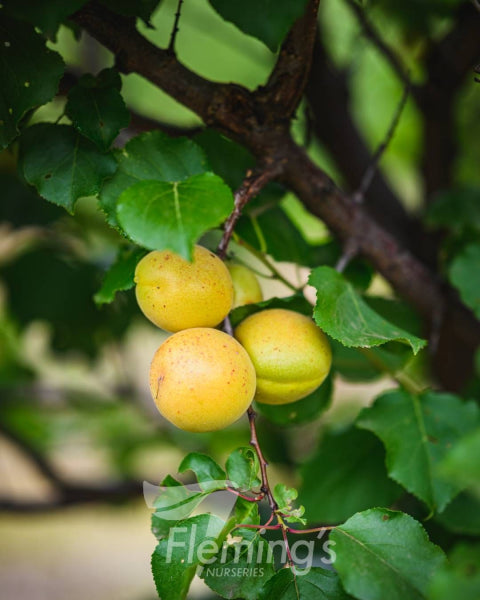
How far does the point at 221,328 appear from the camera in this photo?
665 mm

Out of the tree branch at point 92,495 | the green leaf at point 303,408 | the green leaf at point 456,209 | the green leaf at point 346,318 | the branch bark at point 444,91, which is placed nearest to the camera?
the green leaf at point 346,318

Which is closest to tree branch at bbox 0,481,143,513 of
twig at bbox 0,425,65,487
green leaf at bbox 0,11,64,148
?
twig at bbox 0,425,65,487

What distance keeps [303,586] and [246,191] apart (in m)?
0.40

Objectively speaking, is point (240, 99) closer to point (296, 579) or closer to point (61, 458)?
point (296, 579)

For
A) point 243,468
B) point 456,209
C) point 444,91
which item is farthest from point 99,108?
point 444,91

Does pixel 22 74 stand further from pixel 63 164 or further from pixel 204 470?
pixel 204 470

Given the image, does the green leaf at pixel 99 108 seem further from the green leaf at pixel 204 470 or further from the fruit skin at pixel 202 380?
the green leaf at pixel 204 470

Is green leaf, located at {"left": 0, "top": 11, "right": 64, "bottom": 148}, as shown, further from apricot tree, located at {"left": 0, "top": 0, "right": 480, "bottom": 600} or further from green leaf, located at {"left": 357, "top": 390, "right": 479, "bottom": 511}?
green leaf, located at {"left": 357, "top": 390, "right": 479, "bottom": 511}

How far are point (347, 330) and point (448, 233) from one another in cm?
80

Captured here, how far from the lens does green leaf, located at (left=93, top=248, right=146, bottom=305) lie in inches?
26.6

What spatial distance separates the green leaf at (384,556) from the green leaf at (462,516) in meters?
0.41

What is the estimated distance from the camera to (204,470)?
63 cm

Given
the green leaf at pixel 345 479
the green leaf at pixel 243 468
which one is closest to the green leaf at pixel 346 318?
the green leaf at pixel 243 468

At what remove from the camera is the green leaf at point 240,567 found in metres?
0.59
